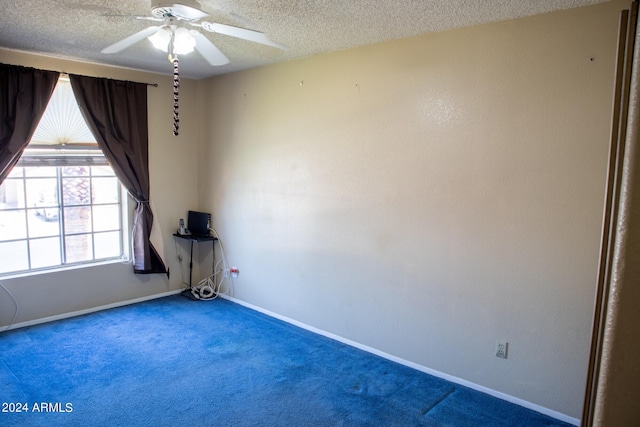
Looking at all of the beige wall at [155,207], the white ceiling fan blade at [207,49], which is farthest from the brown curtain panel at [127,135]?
the white ceiling fan blade at [207,49]

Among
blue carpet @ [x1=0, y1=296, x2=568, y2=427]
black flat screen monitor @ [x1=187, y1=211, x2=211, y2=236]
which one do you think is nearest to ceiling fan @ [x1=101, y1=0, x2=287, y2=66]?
blue carpet @ [x1=0, y1=296, x2=568, y2=427]

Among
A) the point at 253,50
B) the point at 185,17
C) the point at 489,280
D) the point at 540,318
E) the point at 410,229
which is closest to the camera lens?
the point at 185,17

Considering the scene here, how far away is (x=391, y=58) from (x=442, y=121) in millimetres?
690

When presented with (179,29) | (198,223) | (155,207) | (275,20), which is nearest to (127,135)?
(155,207)

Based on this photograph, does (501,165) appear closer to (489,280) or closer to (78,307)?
(489,280)

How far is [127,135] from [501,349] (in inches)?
161

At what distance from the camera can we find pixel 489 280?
319 cm

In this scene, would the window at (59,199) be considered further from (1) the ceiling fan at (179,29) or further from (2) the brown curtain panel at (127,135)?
(1) the ceiling fan at (179,29)

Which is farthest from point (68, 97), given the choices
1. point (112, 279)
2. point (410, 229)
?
point (410, 229)

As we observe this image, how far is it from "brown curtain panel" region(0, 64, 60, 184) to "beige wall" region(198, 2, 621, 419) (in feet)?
6.35

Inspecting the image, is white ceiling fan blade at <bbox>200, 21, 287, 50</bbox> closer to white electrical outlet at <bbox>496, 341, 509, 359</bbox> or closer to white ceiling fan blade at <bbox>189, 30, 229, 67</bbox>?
white ceiling fan blade at <bbox>189, 30, 229, 67</bbox>

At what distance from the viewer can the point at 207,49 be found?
10.8 ft

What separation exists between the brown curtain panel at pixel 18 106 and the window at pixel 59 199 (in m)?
0.16

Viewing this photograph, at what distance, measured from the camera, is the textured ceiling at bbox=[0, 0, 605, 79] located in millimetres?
2727
